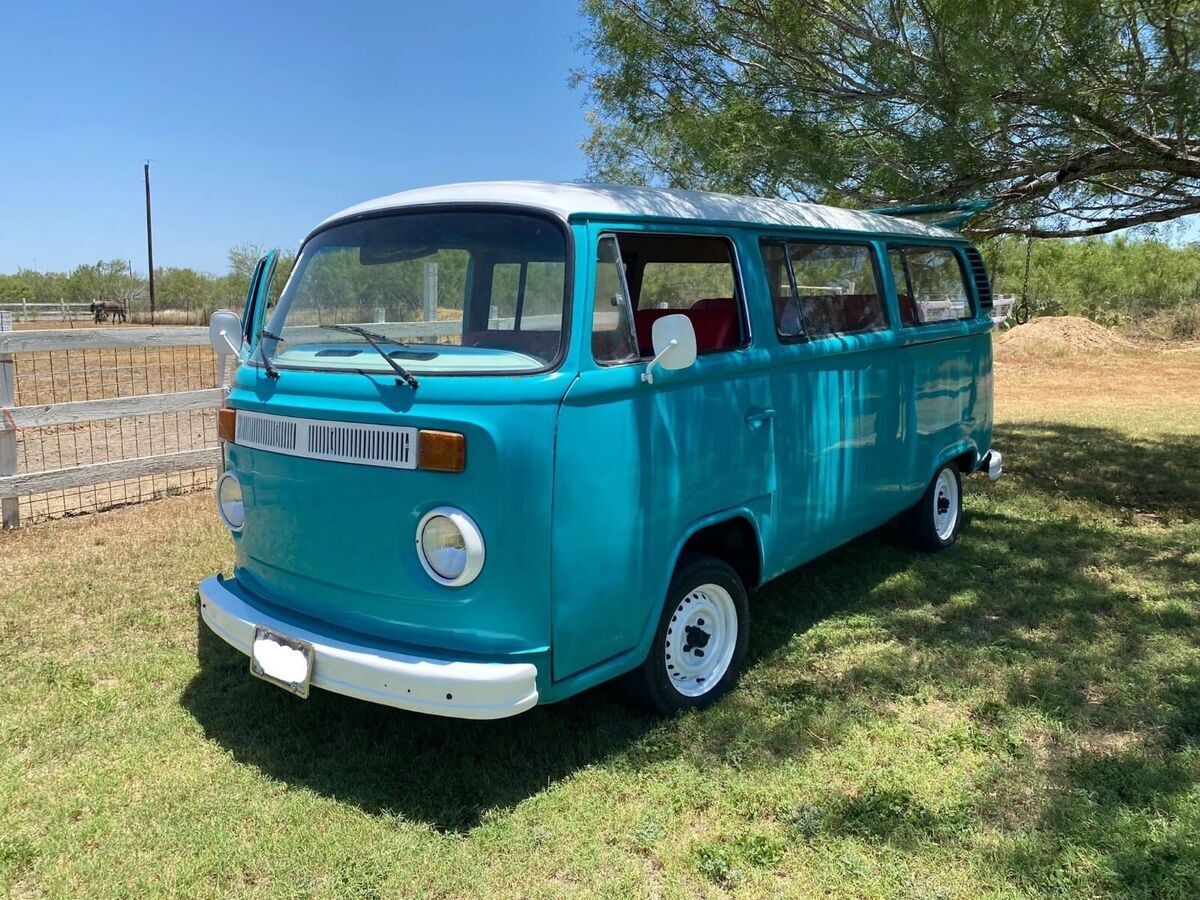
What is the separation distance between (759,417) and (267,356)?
2046 mm

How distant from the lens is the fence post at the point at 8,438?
6.04 metres

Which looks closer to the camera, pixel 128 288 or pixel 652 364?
pixel 652 364

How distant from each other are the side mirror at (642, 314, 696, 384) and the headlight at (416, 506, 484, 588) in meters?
0.88

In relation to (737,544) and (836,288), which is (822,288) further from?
(737,544)

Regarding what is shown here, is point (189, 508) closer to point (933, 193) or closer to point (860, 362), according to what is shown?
point (860, 362)

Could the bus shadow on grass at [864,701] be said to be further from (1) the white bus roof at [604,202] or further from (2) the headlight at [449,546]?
(1) the white bus roof at [604,202]

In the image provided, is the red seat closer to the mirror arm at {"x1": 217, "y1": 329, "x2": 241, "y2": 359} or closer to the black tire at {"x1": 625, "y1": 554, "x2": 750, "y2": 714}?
the black tire at {"x1": 625, "y1": 554, "x2": 750, "y2": 714}

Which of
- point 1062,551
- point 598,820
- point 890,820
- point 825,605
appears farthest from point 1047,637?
point 598,820

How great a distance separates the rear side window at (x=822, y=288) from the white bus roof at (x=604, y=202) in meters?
0.14

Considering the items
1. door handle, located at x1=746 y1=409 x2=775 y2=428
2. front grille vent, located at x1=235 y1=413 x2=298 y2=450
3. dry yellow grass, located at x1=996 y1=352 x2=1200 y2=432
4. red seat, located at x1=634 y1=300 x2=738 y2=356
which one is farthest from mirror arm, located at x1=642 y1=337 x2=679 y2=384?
dry yellow grass, located at x1=996 y1=352 x2=1200 y2=432

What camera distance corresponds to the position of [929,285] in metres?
5.54

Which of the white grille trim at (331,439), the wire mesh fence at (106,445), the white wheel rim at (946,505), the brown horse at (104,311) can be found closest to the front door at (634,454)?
the white grille trim at (331,439)

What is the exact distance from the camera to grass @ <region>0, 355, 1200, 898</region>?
9.15 ft

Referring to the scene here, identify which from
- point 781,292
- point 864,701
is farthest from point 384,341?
point 864,701
